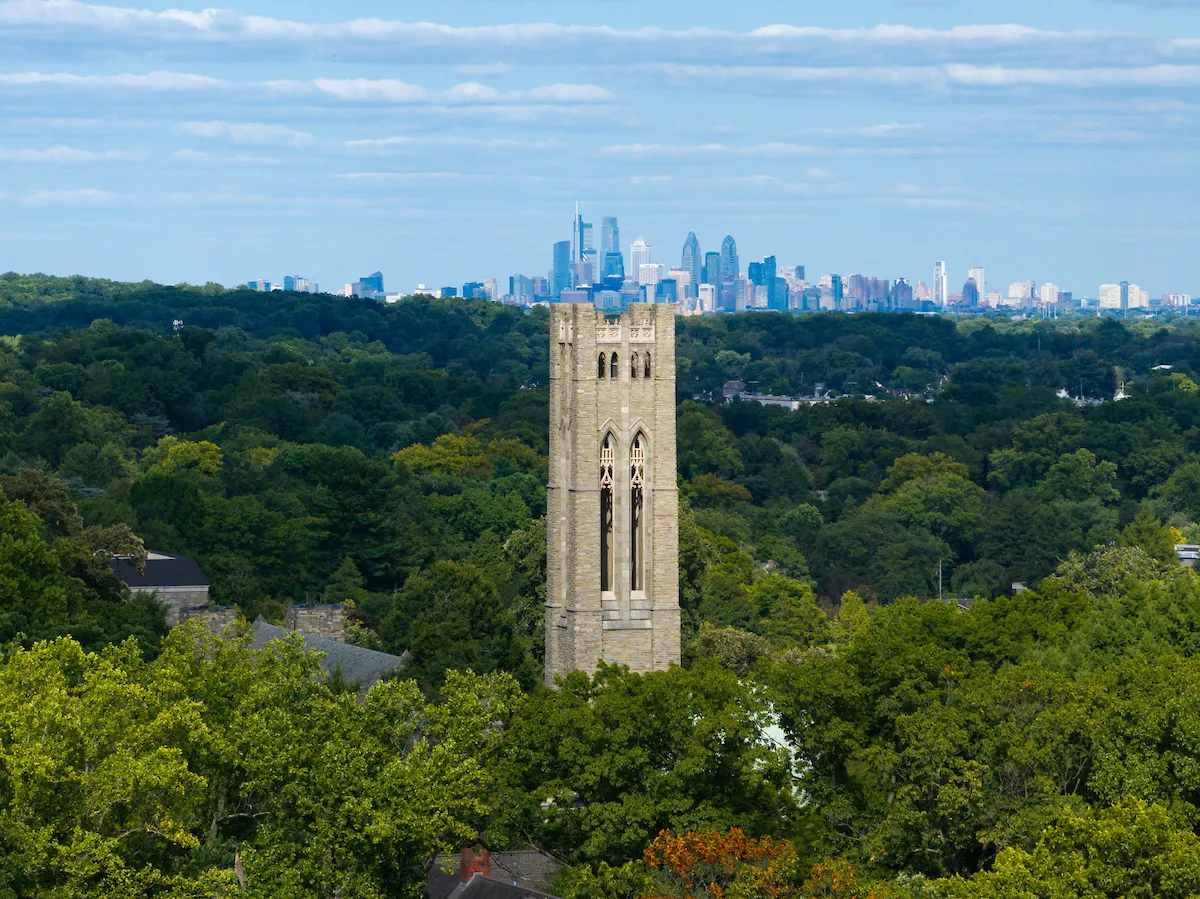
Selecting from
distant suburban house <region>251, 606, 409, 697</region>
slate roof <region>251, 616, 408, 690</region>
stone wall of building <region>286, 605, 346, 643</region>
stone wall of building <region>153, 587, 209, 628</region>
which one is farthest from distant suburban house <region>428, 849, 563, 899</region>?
stone wall of building <region>153, 587, 209, 628</region>

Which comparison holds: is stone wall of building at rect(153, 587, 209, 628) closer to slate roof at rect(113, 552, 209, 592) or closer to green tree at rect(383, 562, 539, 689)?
slate roof at rect(113, 552, 209, 592)

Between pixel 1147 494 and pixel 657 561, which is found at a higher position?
pixel 657 561

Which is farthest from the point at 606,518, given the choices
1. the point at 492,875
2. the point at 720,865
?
the point at 720,865

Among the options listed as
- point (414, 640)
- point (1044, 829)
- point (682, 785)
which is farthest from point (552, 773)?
point (414, 640)

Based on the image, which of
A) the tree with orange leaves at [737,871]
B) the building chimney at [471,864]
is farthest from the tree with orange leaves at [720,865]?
the building chimney at [471,864]

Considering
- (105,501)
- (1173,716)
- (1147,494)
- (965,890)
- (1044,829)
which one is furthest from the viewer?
(1147,494)

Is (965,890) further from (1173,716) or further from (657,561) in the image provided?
(657,561)
